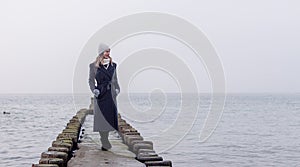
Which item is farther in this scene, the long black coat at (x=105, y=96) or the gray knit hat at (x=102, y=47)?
the long black coat at (x=105, y=96)

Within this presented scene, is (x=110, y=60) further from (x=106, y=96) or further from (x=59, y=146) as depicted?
(x=59, y=146)

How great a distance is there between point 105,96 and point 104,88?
0.63 ft

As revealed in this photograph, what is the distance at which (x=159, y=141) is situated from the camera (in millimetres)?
24516

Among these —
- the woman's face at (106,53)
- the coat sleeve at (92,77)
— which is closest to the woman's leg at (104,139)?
the coat sleeve at (92,77)

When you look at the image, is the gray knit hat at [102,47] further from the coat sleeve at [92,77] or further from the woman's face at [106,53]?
the coat sleeve at [92,77]

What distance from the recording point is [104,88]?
30.8 feet

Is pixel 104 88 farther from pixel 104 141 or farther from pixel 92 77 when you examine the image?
pixel 104 141

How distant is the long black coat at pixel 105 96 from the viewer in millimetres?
9250

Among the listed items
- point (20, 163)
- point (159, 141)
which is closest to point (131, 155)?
point (20, 163)

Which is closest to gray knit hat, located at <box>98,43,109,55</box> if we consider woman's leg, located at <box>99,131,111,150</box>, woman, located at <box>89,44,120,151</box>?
woman, located at <box>89,44,120,151</box>

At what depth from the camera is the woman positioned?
9.18 meters

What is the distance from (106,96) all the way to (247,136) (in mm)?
22612

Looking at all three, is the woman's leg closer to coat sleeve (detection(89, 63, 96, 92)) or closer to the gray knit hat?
coat sleeve (detection(89, 63, 96, 92))

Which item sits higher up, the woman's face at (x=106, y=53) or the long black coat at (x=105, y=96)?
the woman's face at (x=106, y=53)
